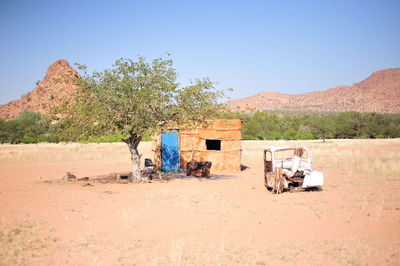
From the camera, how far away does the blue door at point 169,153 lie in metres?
23.8

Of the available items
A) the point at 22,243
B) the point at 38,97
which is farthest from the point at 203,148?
the point at 38,97

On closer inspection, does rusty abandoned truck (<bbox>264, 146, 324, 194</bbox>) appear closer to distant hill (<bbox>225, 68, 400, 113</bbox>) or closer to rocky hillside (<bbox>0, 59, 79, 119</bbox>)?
rocky hillside (<bbox>0, 59, 79, 119</bbox>)

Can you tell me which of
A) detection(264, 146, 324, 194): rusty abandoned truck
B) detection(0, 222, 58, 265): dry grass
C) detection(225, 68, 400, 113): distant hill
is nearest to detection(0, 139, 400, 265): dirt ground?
detection(0, 222, 58, 265): dry grass

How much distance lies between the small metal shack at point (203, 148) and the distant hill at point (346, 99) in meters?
97.6

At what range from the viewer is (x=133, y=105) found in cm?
1686

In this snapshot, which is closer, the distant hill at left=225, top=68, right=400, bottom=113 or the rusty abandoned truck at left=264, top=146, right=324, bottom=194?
the rusty abandoned truck at left=264, top=146, right=324, bottom=194

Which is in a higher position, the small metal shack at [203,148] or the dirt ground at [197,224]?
the small metal shack at [203,148]

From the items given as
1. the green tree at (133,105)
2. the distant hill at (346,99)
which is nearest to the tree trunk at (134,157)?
the green tree at (133,105)

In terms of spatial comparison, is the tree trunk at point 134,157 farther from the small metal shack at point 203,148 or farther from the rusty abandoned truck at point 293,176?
the rusty abandoned truck at point 293,176

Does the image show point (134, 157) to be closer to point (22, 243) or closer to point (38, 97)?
point (22, 243)

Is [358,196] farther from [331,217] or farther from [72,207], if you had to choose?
[72,207]

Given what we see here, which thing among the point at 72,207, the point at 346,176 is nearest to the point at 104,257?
the point at 72,207

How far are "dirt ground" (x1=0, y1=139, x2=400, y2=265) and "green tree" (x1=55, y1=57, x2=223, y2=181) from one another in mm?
2464

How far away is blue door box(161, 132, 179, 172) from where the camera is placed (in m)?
23.8
